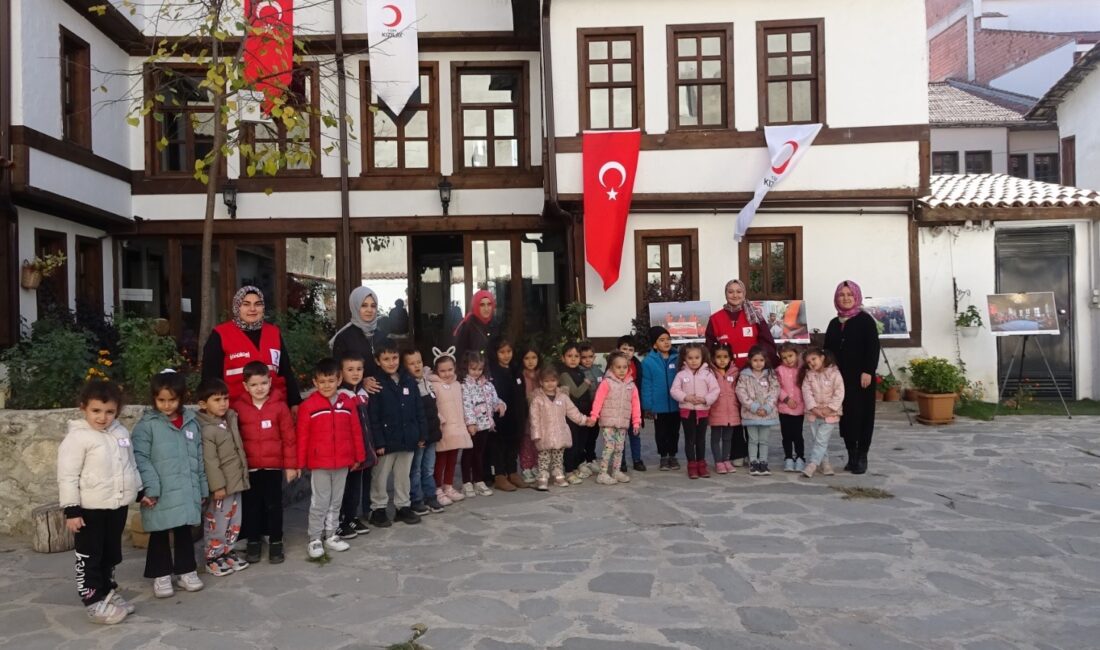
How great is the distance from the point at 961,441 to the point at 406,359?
6.92 m

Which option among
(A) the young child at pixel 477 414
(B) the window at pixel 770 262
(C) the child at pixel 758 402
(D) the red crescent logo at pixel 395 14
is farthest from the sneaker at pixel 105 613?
(D) the red crescent logo at pixel 395 14

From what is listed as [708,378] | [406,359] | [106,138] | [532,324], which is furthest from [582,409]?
[106,138]

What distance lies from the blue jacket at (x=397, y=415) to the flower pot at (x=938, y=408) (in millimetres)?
7558

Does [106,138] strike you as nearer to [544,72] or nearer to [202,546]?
[544,72]

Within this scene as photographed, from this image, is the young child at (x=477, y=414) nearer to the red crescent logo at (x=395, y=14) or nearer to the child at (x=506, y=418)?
the child at (x=506, y=418)

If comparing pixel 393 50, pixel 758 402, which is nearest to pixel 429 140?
pixel 393 50

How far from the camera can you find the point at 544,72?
41.5 feet

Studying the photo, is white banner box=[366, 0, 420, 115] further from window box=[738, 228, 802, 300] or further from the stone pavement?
the stone pavement

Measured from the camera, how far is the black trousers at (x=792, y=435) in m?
8.45

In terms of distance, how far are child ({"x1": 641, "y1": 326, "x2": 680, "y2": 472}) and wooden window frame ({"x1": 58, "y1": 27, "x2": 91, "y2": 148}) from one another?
879 centimetres

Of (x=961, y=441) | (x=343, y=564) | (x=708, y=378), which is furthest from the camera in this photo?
(x=961, y=441)

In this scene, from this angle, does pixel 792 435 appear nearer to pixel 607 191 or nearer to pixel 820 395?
pixel 820 395

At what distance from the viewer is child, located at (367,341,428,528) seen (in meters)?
6.54

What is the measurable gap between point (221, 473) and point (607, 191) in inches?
318
